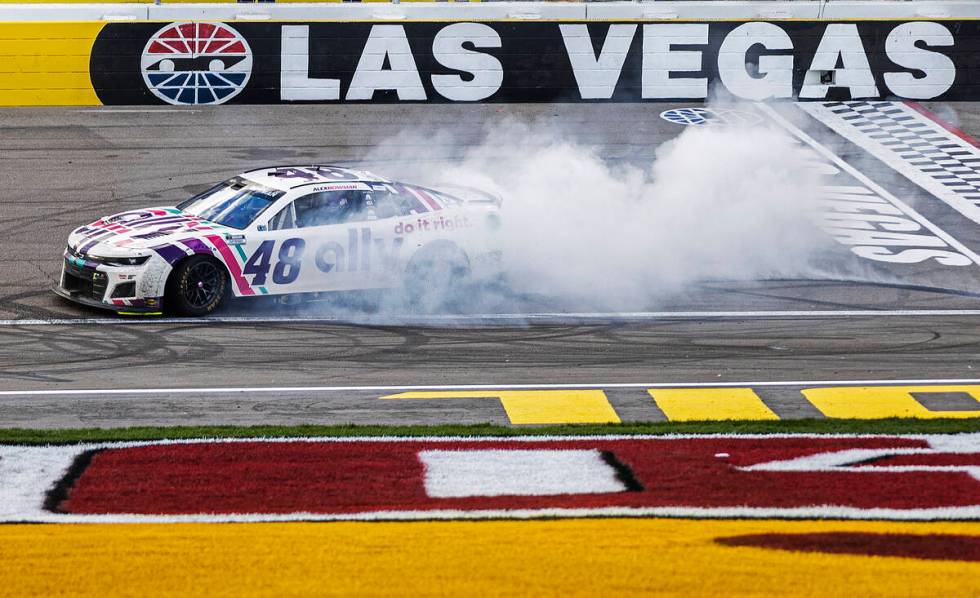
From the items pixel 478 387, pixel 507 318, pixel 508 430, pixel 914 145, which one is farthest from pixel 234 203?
pixel 914 145

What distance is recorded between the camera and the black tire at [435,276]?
12.5 metres

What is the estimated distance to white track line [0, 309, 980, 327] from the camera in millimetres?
11617

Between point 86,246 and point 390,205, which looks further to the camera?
point 390,205

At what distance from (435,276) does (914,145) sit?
9.41 metres

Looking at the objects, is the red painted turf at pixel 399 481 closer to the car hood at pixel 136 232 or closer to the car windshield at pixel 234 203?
the car hood at pixel 136 232

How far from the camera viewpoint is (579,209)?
14070mm

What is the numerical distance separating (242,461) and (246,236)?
4299mm

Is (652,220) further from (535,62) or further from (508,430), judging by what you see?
(535,62)

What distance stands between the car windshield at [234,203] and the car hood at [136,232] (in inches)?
4.5

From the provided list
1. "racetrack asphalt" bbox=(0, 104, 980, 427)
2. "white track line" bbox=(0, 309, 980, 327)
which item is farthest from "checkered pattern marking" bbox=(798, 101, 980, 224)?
"white track line" bbox=(0, 309, 980, 327)

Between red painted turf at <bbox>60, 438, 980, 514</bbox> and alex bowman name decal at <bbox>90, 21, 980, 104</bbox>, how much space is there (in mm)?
12615

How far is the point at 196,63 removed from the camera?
65.4 ft

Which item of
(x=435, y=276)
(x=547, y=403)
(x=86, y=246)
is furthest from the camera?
(x=435, y=276)

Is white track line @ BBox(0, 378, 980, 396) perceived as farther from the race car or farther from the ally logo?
the ally logo
